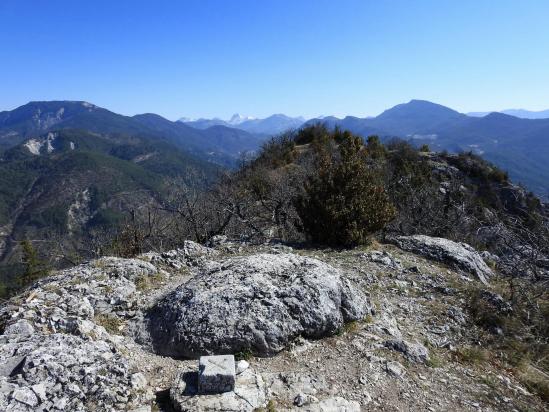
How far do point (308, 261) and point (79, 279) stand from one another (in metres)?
4.41

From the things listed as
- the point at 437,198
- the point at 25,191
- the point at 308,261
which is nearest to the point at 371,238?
the point at 308,261

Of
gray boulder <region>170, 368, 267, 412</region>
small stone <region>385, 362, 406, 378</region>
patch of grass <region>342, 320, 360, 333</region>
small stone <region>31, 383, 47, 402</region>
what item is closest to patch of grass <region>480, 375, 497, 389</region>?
small stone <region>385, 362, 406, 378</region>

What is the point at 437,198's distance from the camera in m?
21.8

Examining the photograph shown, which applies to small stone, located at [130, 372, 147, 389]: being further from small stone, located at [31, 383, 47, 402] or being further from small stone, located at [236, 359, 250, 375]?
small stone, located at [236, 359, 250, 375]

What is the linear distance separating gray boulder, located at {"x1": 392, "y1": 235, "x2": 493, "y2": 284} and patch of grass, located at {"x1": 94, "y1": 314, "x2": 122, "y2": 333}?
8.03 meters

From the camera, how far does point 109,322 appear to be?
21.0 ft

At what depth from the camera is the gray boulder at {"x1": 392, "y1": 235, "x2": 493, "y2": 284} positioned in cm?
1052

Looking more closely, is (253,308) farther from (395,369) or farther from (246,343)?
(395,369)

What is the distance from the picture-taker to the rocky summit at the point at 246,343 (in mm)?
4633

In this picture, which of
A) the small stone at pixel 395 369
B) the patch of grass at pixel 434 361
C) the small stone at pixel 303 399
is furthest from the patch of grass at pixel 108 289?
the patch of grass at pixel 434 361

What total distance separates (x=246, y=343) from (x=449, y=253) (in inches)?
285

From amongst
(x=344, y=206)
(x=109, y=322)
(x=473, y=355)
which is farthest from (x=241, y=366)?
(x=344, y=206)

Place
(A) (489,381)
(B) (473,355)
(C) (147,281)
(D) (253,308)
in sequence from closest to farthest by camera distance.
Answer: (A) (489,381), (D) (253,308), (B) (473,355), (C) (147,281)

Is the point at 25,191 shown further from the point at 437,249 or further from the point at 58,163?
the point at 437,249
